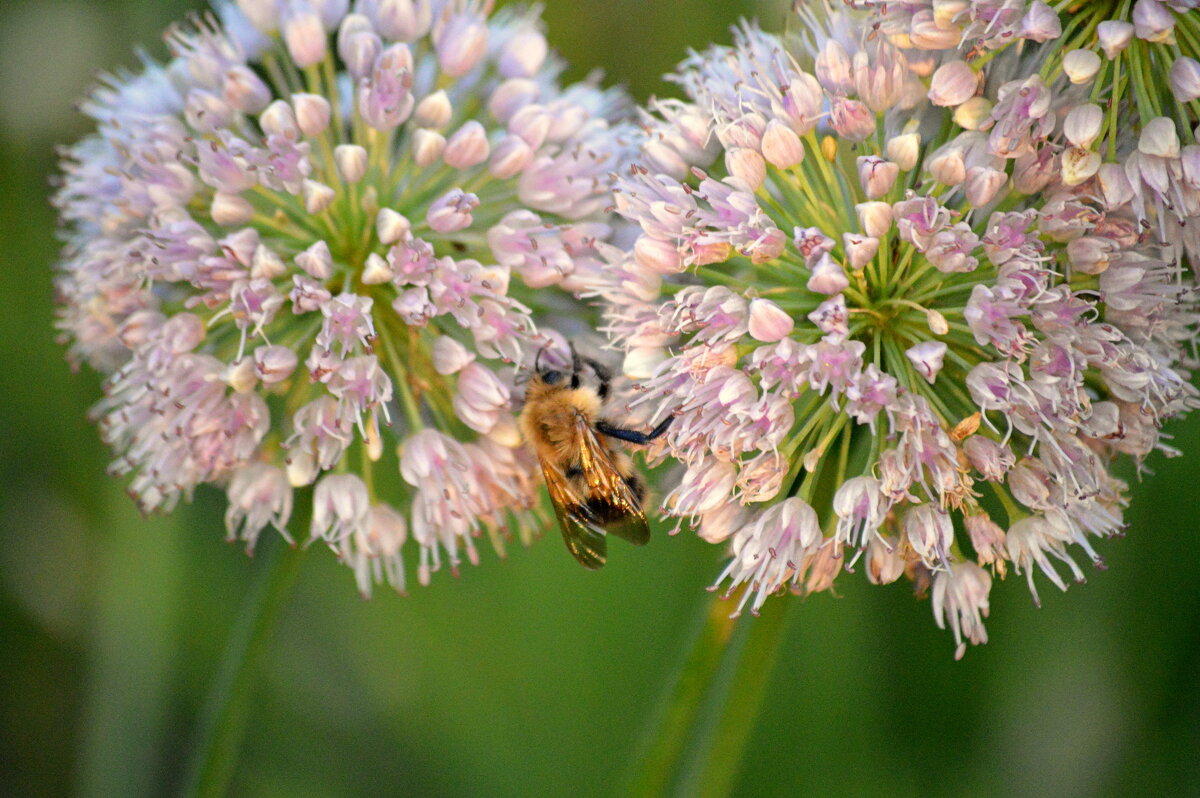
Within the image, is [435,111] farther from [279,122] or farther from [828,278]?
[828,278]

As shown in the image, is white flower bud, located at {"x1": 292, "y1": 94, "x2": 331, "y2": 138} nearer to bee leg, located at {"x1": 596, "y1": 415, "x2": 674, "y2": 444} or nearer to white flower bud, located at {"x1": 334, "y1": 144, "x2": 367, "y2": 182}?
white flower bud, located at {"x1": 334, "y1": 144, "x2": 367, "y2": 182}

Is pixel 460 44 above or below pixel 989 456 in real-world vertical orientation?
above

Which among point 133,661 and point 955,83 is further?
point 133,661

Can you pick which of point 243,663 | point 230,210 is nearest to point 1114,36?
point 230,210

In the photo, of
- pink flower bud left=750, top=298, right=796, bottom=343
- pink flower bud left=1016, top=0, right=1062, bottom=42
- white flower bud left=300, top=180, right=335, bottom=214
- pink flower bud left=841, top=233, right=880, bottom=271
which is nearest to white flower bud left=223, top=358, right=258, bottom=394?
white flower bud left=300, top=180, right=335, bottom=214

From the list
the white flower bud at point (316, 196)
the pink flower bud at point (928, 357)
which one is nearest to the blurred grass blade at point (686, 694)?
the pink flower bud at point (928, 357)

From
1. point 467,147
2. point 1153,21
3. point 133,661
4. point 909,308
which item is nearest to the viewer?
point 1153,21

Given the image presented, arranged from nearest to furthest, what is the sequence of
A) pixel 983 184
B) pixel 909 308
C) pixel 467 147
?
pixel 983 184 < pixel 909 308 < pixel 467 147

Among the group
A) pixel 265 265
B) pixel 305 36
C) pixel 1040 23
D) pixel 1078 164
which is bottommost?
pixel 265 265
